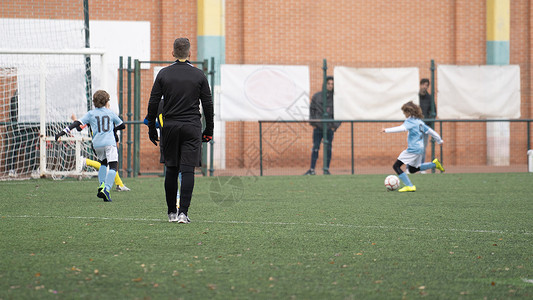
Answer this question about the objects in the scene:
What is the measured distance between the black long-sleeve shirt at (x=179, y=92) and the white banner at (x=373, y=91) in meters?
10.1

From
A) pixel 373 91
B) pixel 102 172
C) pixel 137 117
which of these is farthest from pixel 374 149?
pixel 102 172

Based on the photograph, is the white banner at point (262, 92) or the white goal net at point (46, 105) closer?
the white goal net at point (46, 105)

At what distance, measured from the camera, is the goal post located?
1507cm

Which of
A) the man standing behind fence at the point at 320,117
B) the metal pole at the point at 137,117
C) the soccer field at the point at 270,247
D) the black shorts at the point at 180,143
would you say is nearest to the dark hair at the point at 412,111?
the soccer field at the point at 270,247

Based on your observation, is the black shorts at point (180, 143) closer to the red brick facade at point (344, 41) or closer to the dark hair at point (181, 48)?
the dark hair at point (181, 48)

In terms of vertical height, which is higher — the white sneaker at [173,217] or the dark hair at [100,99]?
the dark hair at [100,99]

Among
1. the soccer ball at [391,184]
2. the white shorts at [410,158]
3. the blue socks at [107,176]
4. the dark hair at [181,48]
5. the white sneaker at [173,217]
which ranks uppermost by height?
the dark hair at [181,48]

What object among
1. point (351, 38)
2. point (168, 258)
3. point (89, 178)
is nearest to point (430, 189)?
point (89, 178)

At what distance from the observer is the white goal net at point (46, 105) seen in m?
15.1

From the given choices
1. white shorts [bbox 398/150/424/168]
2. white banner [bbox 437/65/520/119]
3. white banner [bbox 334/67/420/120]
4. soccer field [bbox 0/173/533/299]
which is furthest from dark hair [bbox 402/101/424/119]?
white banner [bbox 437/65/520/119]

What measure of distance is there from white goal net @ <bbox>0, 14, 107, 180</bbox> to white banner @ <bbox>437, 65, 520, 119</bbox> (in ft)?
26.1

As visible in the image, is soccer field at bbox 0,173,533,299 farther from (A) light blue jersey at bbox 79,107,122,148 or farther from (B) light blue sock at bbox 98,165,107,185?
(A) light blue jersey at bbox 79,107,122,148

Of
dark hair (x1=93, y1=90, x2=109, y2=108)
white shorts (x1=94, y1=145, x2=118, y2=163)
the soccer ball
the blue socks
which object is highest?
dark hair (x1=93, y1=90, x2=109, y2=108)

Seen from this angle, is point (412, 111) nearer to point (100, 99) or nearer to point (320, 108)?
point (320, 108)
